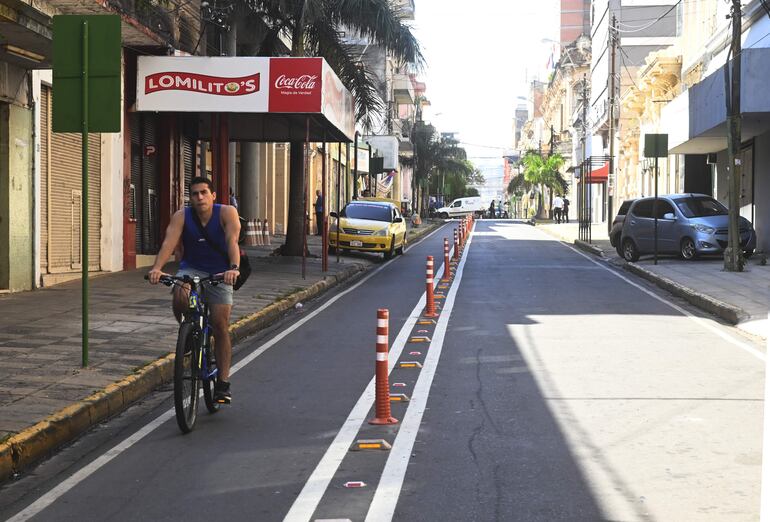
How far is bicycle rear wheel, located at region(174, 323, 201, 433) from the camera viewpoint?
7477 millimetres

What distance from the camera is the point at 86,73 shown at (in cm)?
991

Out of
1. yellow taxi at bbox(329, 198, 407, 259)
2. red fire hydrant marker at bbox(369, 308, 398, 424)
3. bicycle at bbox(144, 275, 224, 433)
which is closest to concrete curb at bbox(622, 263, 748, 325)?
red fire hydrant marker at bbox(369, 308, 398, 424)

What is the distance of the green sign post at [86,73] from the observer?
9938 millimetres

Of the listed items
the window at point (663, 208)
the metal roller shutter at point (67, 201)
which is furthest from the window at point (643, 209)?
the metal roller shutter at point (67, 201)

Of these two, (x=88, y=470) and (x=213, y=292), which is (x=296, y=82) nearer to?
(x=213, y=292)

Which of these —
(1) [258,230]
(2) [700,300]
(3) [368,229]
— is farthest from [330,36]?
(2) [700,300]

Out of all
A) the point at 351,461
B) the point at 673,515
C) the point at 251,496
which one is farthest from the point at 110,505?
the point at 673,515

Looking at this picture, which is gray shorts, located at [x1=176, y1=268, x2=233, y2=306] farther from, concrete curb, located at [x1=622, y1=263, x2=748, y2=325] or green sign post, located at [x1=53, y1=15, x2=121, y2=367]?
concrete curb, located at [x1=622, y1=263, x2=748, y2=325]

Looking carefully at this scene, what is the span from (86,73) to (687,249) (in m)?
20.0

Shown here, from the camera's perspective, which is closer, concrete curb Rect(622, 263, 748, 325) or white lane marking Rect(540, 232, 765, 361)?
white lane marking Rect(540, 232, 765, 361)

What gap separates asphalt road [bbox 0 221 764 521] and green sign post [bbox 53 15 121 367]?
8.52 ft

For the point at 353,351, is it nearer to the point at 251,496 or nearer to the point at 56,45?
the point at 56,45

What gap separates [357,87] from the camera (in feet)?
92.8

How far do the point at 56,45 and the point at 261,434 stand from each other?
4431 millimetres
